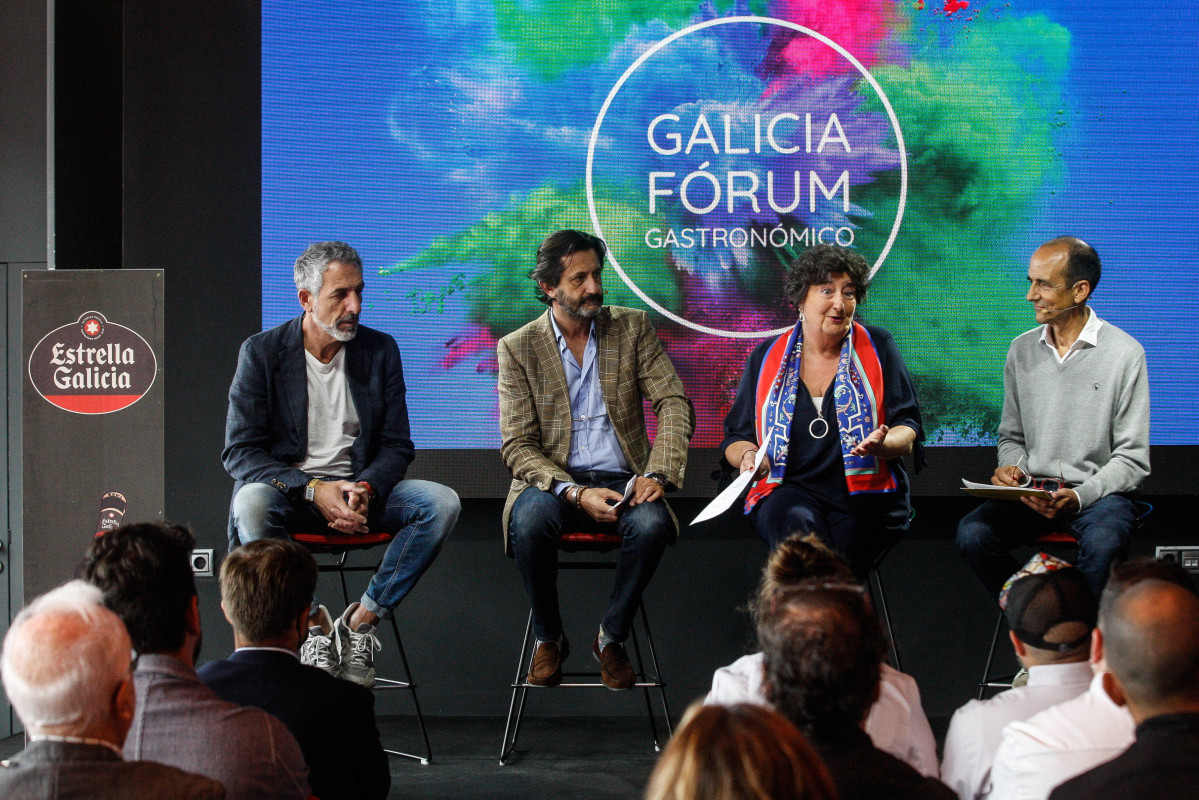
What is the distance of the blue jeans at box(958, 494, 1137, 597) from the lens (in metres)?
3.23

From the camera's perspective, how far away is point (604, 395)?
3568 mm

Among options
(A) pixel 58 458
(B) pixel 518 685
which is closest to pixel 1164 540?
(B) pixel 518 685

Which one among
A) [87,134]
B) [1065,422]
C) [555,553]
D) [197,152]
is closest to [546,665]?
[555,553]

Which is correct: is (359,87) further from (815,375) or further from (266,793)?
(266,793)

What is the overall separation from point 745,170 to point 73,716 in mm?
3229

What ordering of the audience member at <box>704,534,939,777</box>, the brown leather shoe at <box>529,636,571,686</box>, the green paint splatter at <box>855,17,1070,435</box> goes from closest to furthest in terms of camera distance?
the audience member at <box>704,534,939,777</box> < the brown leather shoe at <box>529,636,571,686</box> < the green paint splatter at <box>855,17,1070,435</box>

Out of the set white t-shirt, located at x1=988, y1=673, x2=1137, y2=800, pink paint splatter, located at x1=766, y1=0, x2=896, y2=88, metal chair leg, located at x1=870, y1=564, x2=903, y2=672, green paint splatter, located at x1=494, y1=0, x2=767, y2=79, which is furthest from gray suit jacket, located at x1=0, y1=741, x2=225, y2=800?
pink paint splatter, located at x1=766, y1=0, x2=896, y2=88

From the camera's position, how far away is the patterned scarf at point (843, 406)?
3.36 meters

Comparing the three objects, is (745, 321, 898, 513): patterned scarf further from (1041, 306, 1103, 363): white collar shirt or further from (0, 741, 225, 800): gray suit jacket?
(0, 741, 225, 800): gray suit jacket

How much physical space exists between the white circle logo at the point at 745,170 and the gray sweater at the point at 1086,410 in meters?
0.87

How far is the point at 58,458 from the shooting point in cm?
328

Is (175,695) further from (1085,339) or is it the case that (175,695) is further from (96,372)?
(1085,339)

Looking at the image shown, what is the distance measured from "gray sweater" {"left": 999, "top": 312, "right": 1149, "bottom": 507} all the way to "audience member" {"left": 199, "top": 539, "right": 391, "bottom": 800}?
2490 millimetres

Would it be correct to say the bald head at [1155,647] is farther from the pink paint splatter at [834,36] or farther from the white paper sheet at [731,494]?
the pink paint splatter at [834,36]
